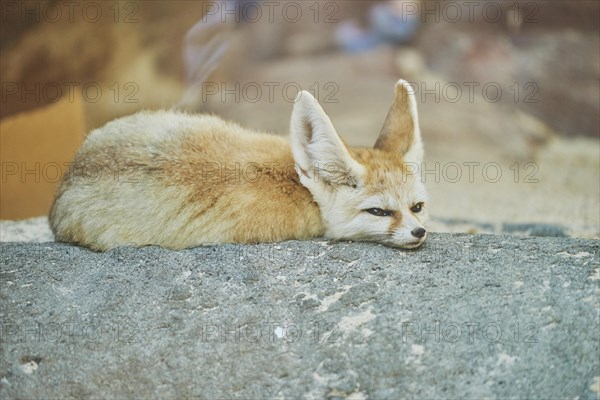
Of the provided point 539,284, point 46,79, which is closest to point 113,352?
point 539,284

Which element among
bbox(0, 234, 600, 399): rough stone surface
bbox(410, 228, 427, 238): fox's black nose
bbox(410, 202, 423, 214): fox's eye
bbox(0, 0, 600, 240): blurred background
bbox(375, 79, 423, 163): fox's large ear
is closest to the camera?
bbox(0, 234, 600, 399): rough stone surface

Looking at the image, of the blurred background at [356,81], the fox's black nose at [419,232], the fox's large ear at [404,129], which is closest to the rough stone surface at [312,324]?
the fox's black nose at [419,232]

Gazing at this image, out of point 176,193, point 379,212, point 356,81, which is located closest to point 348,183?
point 379,212

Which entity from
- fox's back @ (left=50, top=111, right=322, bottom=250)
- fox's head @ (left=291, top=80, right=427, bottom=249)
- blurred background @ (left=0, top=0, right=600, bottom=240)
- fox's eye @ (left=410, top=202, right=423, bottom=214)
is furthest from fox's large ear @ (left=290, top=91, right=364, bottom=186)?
blurred background @ (left=0, top=0, right=600, bottom=240)

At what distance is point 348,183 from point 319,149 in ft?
0.78

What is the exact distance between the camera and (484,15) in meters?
8.76

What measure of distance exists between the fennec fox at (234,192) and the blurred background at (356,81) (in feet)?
4.32

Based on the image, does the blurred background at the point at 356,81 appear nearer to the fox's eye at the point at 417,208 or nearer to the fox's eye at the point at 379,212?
the fox's eye at the point at 417,208

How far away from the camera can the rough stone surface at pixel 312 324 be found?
8.11 ft

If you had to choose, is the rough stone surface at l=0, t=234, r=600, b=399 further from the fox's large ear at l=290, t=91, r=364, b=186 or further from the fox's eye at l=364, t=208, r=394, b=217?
the fox's large ear at l=290, t=91, r=364, b=186

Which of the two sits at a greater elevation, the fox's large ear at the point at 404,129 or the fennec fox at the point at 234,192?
the fox's large ear at the point at 404,129

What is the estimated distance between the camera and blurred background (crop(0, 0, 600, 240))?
4.94 metres

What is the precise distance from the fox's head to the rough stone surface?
0.26 m

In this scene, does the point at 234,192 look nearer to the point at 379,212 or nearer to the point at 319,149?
the point at 319,149
